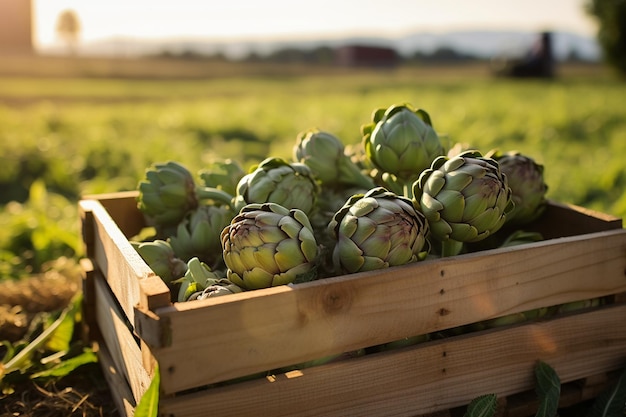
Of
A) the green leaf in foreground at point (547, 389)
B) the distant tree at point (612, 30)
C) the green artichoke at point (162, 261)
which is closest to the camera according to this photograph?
the green leaf in foreground at point (547, 389)

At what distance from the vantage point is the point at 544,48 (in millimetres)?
34531

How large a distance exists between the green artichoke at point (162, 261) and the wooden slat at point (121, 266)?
73 mm

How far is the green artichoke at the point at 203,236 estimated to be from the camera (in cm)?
190

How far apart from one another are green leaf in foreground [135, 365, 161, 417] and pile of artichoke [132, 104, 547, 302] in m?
0.25

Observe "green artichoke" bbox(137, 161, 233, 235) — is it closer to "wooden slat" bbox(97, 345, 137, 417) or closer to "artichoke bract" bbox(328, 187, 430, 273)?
"wooden slat" bbox(97, 345, 137, 417)

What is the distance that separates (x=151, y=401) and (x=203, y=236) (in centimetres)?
66

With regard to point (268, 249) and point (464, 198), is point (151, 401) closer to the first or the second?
point (268, 249)

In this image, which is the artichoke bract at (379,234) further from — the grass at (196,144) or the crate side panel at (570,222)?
the crate side panel at (570,222)

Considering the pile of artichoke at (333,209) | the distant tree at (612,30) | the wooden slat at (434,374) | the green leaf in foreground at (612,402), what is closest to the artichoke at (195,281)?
the pile of artichoke at (333,209)

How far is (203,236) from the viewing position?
189cm

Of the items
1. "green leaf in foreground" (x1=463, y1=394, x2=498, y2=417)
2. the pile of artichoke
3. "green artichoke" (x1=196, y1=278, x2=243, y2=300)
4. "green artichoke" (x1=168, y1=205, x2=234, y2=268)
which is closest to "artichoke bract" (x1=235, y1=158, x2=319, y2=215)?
the pile of artichoke

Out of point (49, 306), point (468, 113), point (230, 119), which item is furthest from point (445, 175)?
point (468, 113)

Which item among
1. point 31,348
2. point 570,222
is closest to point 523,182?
point 570,222

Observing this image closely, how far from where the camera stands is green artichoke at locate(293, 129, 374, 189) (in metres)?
2.00
